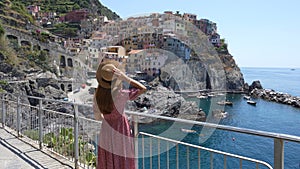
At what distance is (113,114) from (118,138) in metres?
0.20

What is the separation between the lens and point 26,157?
3.75 metres

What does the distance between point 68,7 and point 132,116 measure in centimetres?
8176

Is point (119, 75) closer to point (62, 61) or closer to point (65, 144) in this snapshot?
point (65, 144)

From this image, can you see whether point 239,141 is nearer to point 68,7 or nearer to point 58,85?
point 58,85

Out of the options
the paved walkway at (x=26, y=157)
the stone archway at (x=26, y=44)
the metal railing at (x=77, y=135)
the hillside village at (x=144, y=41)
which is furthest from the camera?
the stone archway at (x=26, y=44)

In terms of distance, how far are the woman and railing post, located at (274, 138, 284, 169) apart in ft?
3.16

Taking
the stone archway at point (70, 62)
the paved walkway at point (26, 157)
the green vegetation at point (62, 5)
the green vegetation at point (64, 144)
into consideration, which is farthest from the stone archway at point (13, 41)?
the green vegetation at point (64, 144)

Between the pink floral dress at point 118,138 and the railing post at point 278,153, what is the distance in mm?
1002

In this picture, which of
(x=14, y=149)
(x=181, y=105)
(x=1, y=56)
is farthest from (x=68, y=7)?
(x=14, y=149)

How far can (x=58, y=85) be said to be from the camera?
36.2 meters

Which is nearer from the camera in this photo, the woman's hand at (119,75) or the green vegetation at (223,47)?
the woman's hand at (119,75)

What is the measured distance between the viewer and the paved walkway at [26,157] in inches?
135

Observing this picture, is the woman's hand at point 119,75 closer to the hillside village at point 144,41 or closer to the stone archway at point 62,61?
the hillside village at point 144,41

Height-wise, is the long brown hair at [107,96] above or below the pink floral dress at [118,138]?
above
